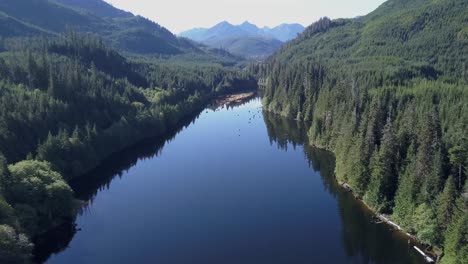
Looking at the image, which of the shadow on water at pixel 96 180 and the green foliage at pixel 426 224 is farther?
the shadow on water at pixel 96 180

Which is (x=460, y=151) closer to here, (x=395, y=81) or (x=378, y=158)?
(x=378, y=158)

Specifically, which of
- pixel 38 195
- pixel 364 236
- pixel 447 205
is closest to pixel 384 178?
pixel 364 236

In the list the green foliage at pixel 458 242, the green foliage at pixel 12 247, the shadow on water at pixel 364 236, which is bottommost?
the shadow on water at pixel 364 236

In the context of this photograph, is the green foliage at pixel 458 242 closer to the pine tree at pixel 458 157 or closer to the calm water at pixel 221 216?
the calm water at pixel 221 216

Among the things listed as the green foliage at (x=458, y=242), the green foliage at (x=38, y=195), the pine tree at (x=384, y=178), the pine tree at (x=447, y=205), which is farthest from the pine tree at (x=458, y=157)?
the green foliage at (x=38, y=195)

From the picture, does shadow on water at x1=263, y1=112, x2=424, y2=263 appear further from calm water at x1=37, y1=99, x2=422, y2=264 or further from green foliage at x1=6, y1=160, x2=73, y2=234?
green foliage at x1=6, y1=160, x2=73, y2=234

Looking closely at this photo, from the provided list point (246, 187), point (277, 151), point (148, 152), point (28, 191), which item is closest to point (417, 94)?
point (277, 151)
